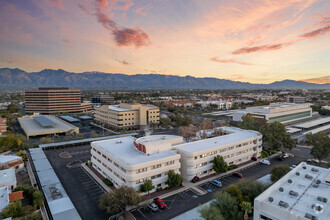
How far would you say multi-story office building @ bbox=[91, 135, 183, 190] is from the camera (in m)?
35.4

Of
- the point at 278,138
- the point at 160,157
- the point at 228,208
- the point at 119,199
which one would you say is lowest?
the point at 228,208

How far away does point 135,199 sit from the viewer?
97.3 ft

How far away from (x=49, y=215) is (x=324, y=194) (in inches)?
1485

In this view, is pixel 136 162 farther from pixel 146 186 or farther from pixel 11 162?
pixel 11 162

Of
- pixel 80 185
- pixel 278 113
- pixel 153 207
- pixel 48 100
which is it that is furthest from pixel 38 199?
pixel 48 100

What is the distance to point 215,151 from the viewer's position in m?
45.6

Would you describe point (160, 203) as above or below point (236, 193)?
below

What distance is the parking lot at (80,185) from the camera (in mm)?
31812

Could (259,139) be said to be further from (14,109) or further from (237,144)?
(14,109)

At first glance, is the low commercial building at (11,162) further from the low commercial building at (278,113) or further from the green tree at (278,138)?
the low commercial building at (278,113)

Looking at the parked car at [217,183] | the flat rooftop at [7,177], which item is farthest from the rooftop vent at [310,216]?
the flat rooftop at [7,177]

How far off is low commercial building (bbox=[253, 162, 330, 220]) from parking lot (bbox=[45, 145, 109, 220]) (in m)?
22.0

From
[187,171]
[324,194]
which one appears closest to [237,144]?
[187,171]

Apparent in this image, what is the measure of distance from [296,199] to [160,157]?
22.1m
